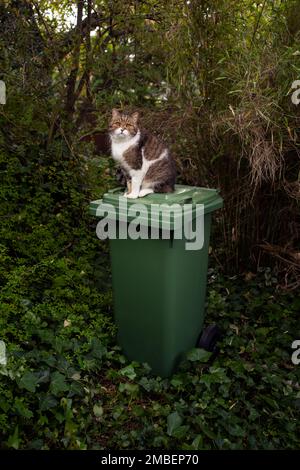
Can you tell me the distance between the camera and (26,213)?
3.32 metres

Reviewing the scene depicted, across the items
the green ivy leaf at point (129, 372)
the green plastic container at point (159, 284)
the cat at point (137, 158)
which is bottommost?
the green ivy leaf at point (129, 372)

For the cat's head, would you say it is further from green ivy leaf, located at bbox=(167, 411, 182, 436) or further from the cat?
green ivy leaf, located at bbox=(167, 411, 182, 436)

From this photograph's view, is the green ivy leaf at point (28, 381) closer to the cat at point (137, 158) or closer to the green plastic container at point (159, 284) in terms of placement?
the green plastic container at point (159, 284)

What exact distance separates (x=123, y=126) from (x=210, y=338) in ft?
4.52

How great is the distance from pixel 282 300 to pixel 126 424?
159 centimetres

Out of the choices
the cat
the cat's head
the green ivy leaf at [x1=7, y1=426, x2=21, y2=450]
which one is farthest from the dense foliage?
the cat's head

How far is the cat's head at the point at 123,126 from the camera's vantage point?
2.48 m

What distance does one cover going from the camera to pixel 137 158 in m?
2.53

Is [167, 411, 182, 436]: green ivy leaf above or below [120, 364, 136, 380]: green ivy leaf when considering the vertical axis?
below

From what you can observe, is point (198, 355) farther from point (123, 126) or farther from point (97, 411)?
point (123, 126)

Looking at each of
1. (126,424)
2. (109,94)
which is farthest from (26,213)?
(126,424)

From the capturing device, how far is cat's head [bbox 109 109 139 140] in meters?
2.48

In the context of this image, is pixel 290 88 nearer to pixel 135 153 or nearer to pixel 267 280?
pixel 135 153

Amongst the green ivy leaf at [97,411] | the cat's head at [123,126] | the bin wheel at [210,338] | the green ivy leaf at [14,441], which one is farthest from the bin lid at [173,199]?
the green ivy leaf at [14,441]
